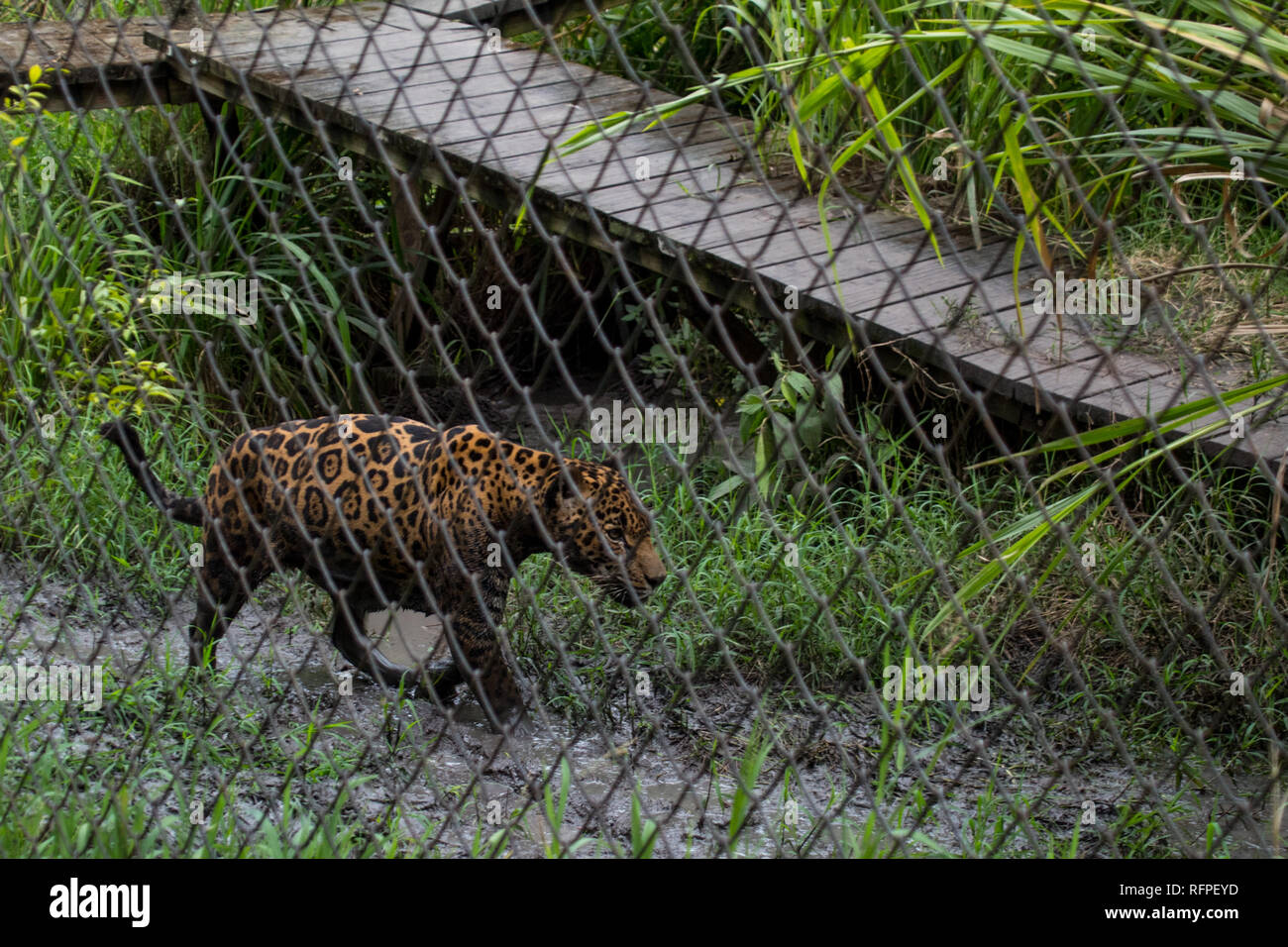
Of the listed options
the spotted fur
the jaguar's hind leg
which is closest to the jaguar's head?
the spotted fur

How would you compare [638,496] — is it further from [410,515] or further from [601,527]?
[410,515]

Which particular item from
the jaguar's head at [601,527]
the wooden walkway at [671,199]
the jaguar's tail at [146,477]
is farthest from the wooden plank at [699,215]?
the jaguar's tail at [146,477]

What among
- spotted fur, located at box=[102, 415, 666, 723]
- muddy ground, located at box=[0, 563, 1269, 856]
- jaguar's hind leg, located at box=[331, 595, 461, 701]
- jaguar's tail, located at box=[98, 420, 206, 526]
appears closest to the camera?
muddy ground, located at box=[0, 563, 1269, 856]

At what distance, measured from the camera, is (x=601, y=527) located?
149 inches

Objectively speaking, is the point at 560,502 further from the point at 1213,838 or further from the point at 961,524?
the point at 1213,838

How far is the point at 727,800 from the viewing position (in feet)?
11.8

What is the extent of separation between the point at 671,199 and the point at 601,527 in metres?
1.42

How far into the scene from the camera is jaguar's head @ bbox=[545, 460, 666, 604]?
3.69m

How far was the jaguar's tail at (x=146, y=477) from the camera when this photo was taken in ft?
11.9

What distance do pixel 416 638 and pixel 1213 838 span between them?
265 cm

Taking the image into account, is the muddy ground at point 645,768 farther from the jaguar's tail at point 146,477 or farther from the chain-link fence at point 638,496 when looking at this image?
the jaguar's tail at point 146,477

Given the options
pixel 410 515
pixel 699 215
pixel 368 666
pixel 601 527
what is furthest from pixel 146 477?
pixel 699 215

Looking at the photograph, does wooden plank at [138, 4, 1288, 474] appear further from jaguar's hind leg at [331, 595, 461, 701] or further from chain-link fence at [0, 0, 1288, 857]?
jaguar's hind leg at [331, 595, 461, 701]

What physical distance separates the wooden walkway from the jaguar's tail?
0.95 m
